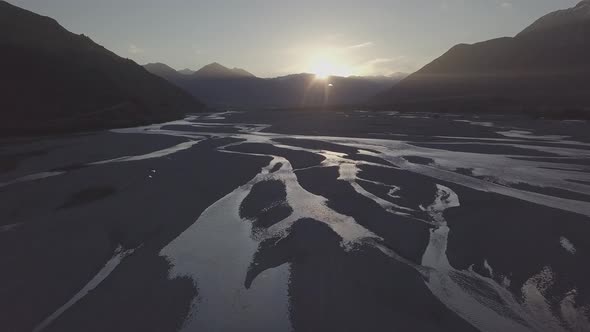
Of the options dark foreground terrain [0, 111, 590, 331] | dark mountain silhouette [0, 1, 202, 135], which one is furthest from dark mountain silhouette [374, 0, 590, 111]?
dark foreground terrain [0, 111, 590, 331]

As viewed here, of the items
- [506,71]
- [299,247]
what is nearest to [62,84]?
[299,247]

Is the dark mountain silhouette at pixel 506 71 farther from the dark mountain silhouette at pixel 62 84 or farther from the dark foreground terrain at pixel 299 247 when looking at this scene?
the dark foreground terrain at pixel 299 247

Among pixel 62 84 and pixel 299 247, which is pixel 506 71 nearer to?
pixel 62 84

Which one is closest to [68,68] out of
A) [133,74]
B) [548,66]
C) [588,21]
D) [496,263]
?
[133,74]

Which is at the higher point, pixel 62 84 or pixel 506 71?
pixel 62 84

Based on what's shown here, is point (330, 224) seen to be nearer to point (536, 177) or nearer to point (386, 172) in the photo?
point (386, 172)

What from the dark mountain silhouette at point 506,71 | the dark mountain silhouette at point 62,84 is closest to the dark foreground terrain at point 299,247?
the dark mountain silhouette at point 62,84
